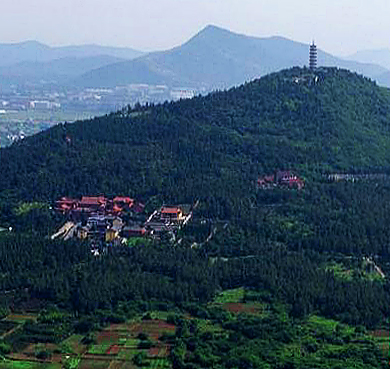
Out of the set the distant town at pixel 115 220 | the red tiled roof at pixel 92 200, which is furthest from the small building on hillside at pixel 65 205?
the red tiled roof at pixel 92 200

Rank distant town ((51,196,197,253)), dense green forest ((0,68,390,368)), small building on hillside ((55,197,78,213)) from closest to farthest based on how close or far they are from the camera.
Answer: dense green forest ((0,68,390,368)) → distant town ((51,196,197,253)) → small building on hillside ((55,197,78,213))

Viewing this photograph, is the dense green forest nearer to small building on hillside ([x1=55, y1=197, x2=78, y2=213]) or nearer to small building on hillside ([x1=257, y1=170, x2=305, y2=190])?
small building on hillside ([x1=257, y1=170, x2=305, y2=190])

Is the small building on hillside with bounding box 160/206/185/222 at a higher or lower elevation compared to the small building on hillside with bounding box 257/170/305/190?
lower

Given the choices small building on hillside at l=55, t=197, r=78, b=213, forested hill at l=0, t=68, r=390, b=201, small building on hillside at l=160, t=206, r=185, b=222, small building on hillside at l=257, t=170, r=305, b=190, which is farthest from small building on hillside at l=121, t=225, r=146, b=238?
small building on hillside at l=257, t=170, r=305, b=190

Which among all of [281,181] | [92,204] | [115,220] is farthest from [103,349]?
[281,181]

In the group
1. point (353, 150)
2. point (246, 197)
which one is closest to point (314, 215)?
point (246, 197)

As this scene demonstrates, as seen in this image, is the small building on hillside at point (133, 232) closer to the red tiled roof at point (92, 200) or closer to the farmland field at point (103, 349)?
the red tiled roof at point (92, 200)

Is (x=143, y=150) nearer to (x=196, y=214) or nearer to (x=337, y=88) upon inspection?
(x=196, y=214)
